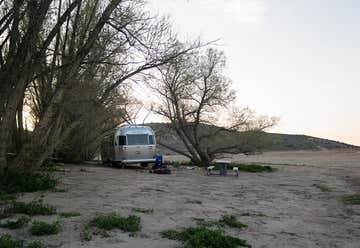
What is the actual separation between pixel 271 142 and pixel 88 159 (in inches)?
611

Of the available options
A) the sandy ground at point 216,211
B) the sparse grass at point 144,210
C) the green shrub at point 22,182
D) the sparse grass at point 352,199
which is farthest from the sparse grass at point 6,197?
the sparse grass at point 352,199

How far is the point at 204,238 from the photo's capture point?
8883 millimetres

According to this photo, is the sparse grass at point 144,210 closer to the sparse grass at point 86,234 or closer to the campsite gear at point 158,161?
the sparse grass at point 86,234

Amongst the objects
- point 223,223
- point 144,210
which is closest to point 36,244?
point 144,210

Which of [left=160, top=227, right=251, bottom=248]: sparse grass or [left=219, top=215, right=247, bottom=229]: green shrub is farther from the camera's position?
[left=219, top=215, right=247, bottom=229]: green shrub

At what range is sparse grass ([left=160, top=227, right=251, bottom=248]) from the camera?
28.4 ft

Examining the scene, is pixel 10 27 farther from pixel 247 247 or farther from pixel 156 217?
pixel 247 247

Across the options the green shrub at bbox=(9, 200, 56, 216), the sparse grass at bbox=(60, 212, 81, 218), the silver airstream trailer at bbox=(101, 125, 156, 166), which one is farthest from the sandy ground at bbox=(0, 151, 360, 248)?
the silver airstream trailer at bbox=(101, 125, 156, 166)

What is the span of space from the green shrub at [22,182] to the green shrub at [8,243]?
6.07m

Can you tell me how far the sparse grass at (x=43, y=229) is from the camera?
893 cm

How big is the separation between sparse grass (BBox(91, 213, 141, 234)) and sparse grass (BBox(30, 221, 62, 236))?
2.76 feet

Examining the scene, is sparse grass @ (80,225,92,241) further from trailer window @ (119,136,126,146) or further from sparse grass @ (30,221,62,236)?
trailer window @ (119,136,126,146)

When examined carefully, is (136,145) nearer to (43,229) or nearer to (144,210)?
(144,210)

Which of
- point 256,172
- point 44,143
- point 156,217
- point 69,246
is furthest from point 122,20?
point 256,172
